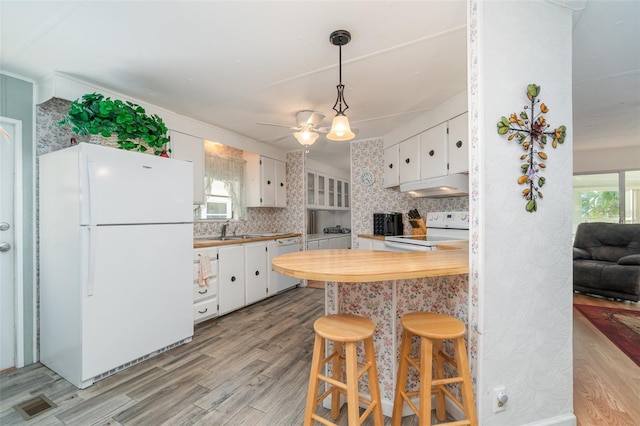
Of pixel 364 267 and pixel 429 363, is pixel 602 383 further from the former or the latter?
pixel 364 267

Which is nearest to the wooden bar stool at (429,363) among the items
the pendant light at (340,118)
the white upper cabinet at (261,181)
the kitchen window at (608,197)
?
the pendant light at (340,118)

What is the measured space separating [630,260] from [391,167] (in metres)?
3.28

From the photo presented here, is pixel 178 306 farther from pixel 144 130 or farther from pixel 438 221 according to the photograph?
pixel 438 221

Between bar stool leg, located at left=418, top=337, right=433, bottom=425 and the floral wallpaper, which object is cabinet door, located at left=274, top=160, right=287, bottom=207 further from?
bar stool leg, located at left=418, top=337, right=433, bottom=425

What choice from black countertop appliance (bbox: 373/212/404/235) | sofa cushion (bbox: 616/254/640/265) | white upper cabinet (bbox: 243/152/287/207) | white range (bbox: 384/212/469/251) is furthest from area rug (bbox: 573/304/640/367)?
white upper cabinet (bbox: 243/152/287/207)

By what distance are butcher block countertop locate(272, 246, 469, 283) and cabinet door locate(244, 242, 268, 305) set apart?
2.13 m

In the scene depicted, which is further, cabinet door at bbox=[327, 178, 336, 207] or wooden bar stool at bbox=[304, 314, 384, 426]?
cabinet door at bbox=[327, 178, 336, 207]

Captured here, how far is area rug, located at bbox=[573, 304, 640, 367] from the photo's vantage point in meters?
2.46

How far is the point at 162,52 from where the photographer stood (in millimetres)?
2004

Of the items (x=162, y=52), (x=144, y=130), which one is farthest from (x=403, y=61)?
(x=144, y=130)

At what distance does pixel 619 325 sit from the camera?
9.48ft

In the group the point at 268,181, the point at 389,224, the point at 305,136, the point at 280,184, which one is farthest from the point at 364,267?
the point at 280,184

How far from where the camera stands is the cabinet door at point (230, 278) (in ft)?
10.7

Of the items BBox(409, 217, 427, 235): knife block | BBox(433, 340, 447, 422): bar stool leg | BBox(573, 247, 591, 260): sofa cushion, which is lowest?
BBox(433, 340, 447, 422): bar stool leg
